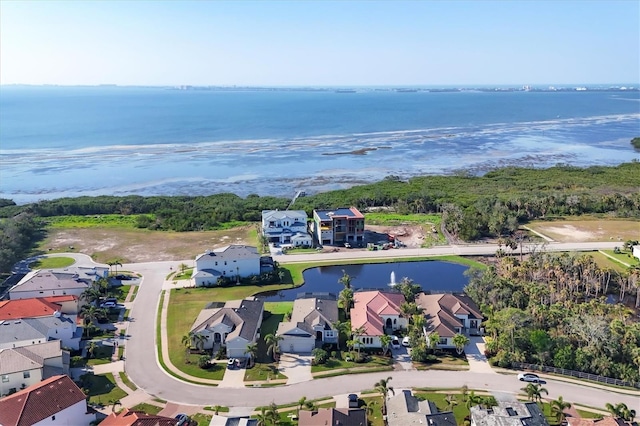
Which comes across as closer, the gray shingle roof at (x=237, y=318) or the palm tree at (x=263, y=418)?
the palm tree at (x=263, y=418)

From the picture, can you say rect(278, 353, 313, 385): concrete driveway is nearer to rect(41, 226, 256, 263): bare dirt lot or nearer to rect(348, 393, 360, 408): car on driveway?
rect(348, 393, 360, 408): car on driveway

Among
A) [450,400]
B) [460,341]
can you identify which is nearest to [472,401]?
[450,400]

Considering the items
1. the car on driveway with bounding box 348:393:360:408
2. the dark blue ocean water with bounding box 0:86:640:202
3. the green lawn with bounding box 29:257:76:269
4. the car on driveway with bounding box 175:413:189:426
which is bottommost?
the car on driveway with bounding box 175:413:189:426

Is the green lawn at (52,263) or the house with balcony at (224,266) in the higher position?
the house with balcony at (224,266)

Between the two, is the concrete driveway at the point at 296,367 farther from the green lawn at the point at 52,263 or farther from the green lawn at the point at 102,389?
the green lawn at the point at 52,263

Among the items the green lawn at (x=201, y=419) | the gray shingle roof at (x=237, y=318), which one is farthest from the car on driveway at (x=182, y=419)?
the gray shingle roof at (x=237, y=318)

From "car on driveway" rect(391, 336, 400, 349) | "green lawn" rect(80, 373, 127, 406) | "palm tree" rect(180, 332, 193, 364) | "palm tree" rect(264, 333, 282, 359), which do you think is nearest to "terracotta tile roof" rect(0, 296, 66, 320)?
"green lawn" rect(80, 373, 127, 406)

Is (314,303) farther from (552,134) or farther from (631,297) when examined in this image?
(552,134)
